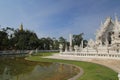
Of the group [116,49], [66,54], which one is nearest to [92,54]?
[116,49]

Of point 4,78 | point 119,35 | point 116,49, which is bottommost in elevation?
point 4,78

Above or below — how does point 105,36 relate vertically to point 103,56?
above

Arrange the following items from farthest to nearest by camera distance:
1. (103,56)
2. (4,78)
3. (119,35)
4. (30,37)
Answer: (30,37) < (119,35) < (103,56) < (4,78)

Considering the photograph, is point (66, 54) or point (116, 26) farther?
point (116, 26)

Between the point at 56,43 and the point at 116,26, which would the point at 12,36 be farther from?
the point at 116,26

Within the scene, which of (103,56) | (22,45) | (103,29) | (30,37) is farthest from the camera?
(30,37)

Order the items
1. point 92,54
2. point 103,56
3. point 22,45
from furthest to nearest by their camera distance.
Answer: point 22,45 → point 92,54 → point 103,56

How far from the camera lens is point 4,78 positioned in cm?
1430

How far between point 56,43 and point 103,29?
51881 millimetres

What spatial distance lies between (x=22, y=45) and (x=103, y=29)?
113 ft

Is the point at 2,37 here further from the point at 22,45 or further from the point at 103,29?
the point at 103,29

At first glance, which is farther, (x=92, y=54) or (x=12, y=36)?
(x=12, y=36)

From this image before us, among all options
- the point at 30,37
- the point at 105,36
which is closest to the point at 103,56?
the point at 105,36

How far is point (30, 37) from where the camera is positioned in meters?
73.2
